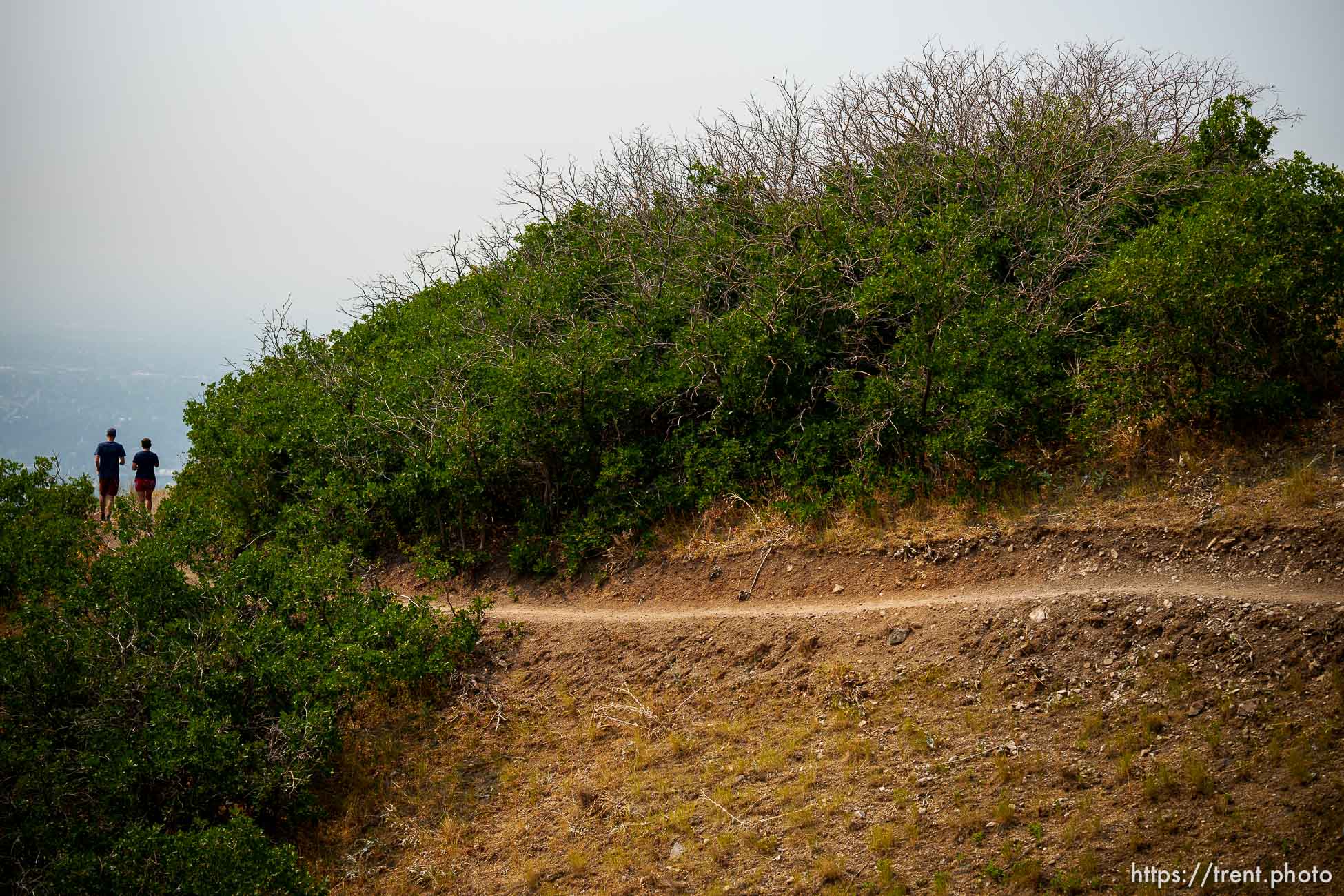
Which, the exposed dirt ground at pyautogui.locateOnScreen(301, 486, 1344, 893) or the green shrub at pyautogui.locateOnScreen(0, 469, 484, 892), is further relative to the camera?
the green shrub at pyautogui.locateOnScreen(0, 469, 484, 892)

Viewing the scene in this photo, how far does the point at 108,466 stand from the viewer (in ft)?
58.1

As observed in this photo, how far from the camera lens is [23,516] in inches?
444

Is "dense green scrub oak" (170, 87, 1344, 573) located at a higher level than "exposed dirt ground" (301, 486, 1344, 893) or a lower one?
higher

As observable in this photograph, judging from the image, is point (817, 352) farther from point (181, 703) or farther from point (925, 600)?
point (181, 703)

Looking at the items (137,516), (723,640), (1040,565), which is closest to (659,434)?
(723,640)

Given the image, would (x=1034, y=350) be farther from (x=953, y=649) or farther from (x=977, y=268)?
(x=953, y=649)

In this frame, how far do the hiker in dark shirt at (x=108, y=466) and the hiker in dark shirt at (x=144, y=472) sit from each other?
0.27m

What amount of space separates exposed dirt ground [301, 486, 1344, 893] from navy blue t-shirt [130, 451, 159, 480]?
32.9ft

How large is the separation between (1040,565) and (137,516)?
37.1ft

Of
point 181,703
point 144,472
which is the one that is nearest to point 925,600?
point 181,703

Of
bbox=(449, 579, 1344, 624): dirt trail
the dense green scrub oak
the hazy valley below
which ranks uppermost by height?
the hazy valley below

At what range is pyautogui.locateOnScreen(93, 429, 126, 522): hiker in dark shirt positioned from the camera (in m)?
17.5

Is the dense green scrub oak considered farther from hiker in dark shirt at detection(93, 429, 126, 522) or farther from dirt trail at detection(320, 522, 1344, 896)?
hiker in dark shirt at detection(93, 429, 126, 522)

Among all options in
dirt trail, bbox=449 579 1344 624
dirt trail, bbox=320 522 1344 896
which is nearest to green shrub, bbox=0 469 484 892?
dirt trail, bbox=320 522 1344 896
